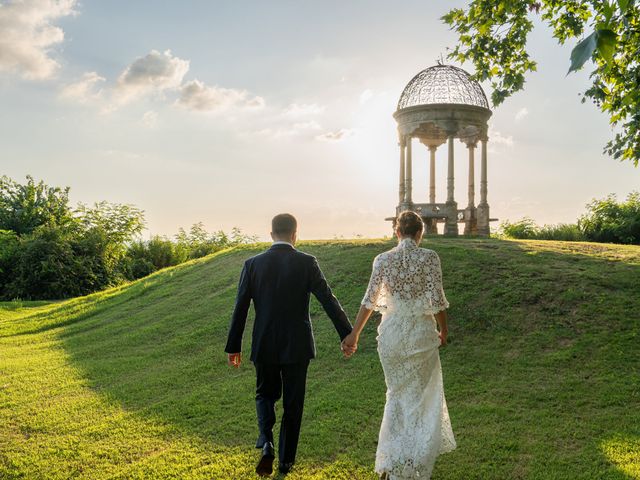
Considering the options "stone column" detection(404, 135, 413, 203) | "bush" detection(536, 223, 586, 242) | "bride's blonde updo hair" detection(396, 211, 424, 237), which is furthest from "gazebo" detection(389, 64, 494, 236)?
"bride's blonde updo hair" detection(396, 211, 424, 237)

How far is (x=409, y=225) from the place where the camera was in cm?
508

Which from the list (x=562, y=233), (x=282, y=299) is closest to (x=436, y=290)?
(x=282, y=299)

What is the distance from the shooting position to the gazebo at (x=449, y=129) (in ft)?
65.6

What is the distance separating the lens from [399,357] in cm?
491

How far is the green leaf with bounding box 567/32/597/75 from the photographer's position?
218 cm

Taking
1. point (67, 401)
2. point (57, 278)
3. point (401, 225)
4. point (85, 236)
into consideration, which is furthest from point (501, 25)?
point (85, 236)

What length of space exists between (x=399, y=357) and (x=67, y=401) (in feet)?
20.9

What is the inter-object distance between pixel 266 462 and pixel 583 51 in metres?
4.35

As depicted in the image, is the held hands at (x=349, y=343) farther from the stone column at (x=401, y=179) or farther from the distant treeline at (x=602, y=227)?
the distant treeline at (x=602, y=227)

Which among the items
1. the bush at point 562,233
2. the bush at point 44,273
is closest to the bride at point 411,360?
the bush at point 562,233

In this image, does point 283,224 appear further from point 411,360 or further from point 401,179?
point 401,179

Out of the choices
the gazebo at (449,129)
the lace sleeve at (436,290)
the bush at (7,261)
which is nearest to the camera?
the lace sleeve at (436,290)

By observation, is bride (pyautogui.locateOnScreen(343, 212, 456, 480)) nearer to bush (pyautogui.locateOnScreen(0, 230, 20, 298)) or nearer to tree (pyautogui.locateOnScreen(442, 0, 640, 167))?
tree (pyautogui.locateOnScreen(442, 0, 640, 167))

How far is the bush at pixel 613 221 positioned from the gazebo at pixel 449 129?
696cm
